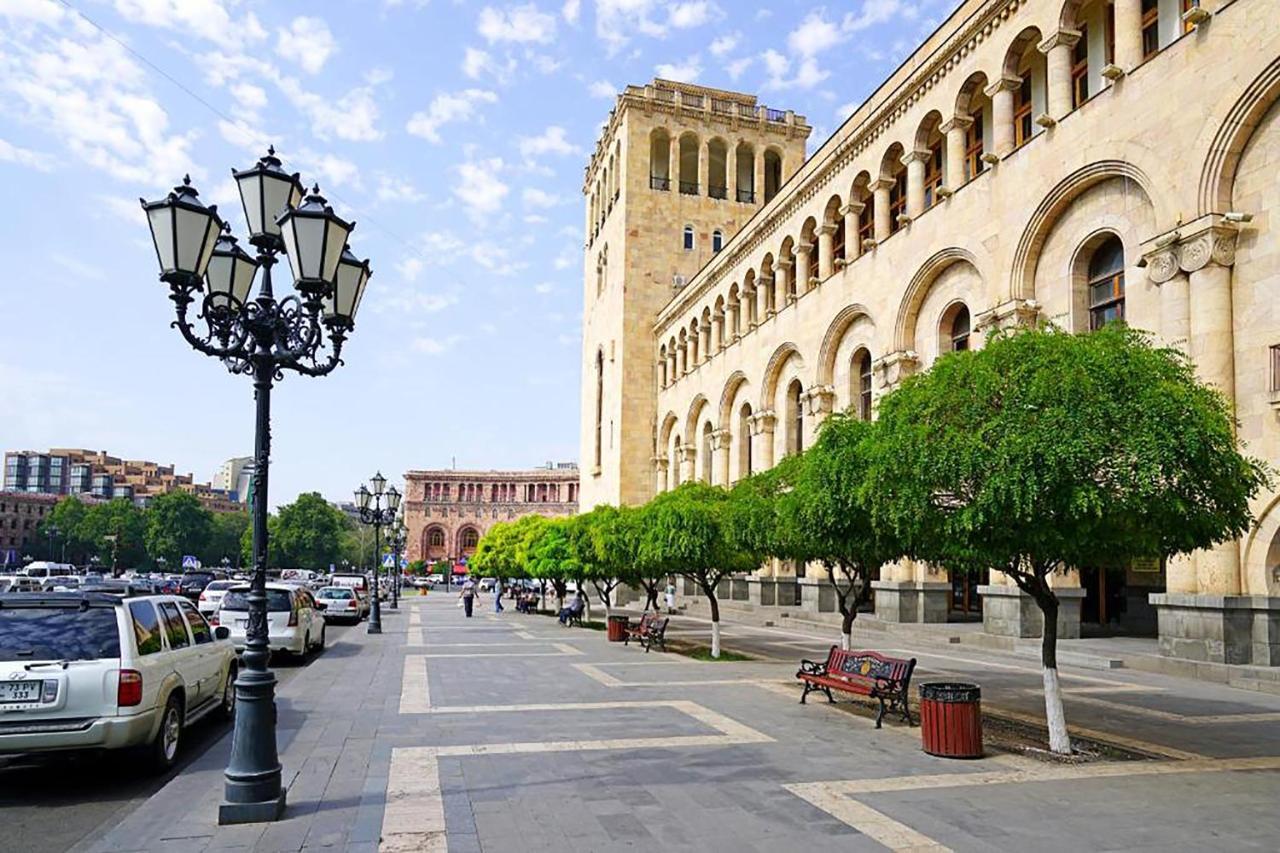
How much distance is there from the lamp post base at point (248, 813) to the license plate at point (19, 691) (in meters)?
1.94

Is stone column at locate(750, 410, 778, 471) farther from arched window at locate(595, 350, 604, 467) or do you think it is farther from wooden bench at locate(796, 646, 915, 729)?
wooden bench at locate(796, 646, 915, 729)

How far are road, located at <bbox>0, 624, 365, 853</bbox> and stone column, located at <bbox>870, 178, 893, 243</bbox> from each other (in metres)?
24.0

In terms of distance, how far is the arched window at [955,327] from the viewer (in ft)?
83.5

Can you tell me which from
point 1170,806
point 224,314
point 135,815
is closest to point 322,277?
point 224,314

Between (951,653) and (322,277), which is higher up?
(322,277)

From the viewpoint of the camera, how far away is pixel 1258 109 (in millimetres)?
16094

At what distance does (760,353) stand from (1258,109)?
22878 mm

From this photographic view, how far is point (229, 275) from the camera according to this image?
28.2 ft

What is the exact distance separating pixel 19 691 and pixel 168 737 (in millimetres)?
1550

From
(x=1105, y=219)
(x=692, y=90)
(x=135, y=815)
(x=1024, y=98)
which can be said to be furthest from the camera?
(x=692, y=90)

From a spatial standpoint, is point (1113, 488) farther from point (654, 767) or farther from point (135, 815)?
point (135, 815)

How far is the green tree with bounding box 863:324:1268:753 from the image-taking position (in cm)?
877

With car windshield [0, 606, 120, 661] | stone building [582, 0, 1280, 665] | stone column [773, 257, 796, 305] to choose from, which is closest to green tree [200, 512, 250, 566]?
stone building [582, 0, 1280, 665]

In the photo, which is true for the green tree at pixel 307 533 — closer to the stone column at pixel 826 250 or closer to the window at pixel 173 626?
the stone column at pixel 826 250
